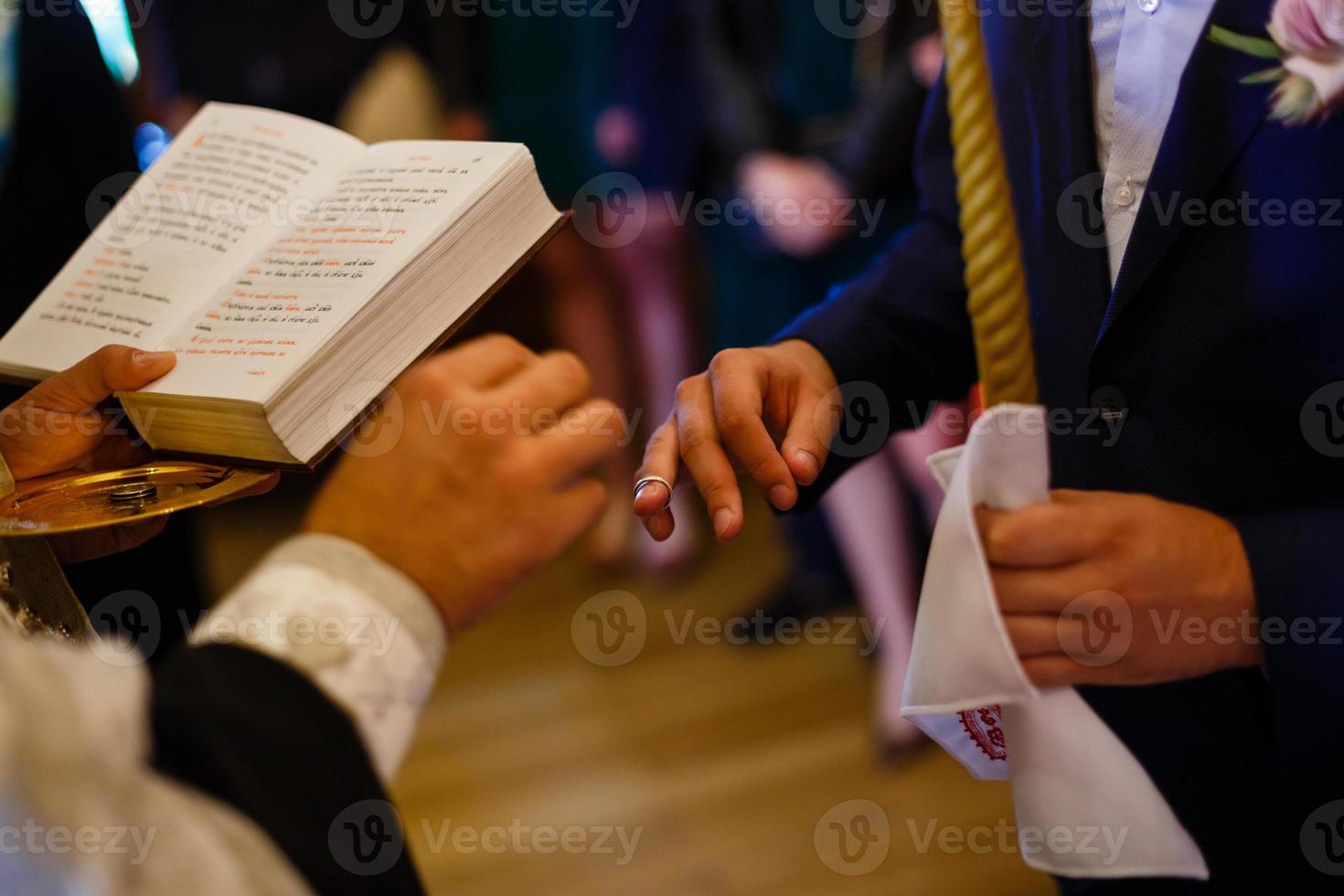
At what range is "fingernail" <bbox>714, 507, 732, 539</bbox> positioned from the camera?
1.91 feet

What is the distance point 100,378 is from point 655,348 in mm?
2167

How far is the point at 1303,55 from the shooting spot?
1.90 ft

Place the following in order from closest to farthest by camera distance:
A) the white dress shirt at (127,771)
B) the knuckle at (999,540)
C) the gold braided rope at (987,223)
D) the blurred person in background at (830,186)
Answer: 1. the white dress shirt at (127,771)
2. the knuckle at (999,540)
3. the gold braided rope at (987,223)
4. the blurred person in background at (830,186)

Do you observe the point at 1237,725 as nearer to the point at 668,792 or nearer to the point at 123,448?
the point at 123,448

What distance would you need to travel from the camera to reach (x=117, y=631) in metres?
0.94

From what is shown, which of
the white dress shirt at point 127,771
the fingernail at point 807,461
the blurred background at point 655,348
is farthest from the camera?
the blurred background at point 655,348

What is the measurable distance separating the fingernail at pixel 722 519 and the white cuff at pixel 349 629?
0.16m

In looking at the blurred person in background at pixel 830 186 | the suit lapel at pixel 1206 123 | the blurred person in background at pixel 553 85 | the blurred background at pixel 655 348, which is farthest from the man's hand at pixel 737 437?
the blurred person in background at pixel 553 85

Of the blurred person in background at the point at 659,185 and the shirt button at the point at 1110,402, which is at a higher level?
the shirt button at the point at 1110,402

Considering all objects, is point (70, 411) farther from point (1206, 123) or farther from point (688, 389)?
point (1206, 123)

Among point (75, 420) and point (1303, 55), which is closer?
point (1303, 55)

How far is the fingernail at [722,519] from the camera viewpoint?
58cm

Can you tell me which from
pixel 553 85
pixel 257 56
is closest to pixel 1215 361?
pixel 553 85

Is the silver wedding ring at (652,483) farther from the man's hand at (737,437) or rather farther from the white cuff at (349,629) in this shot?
the white cuff at (349,629)
